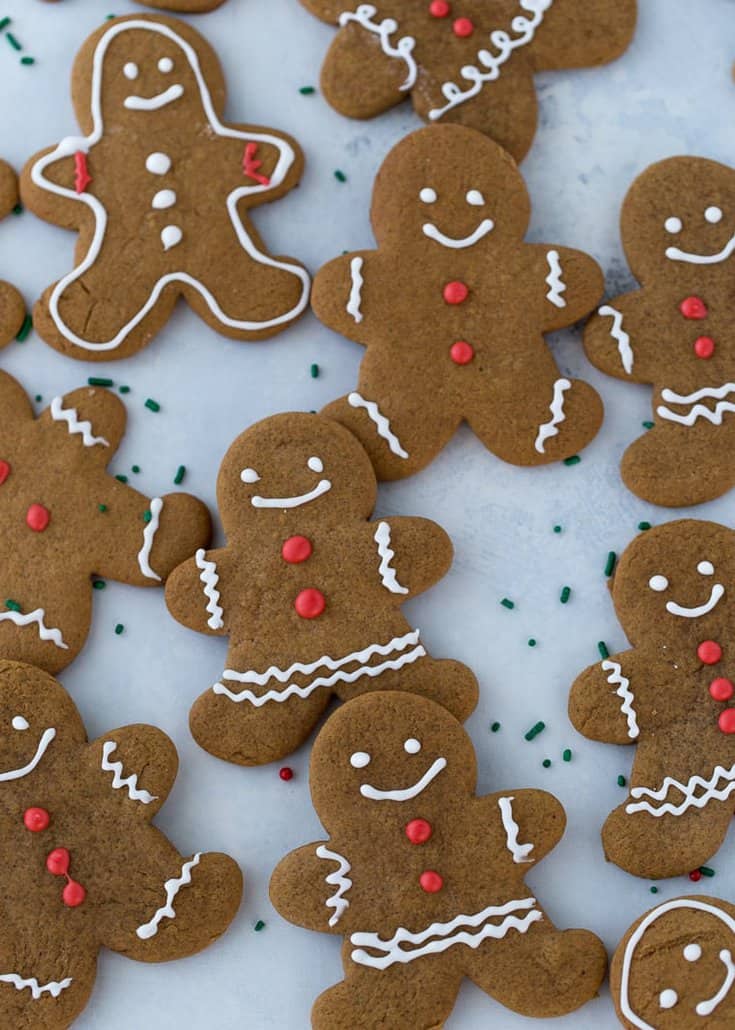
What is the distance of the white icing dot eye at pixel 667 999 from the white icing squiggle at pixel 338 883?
2.09 feet

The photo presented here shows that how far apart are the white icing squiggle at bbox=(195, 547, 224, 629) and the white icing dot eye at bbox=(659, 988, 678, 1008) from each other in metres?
1.15

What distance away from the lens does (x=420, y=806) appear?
2459mm

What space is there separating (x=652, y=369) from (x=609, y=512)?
12.9 inches

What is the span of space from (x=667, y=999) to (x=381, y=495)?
1.18m

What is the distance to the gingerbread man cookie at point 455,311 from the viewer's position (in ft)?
8.73

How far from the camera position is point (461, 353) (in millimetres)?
2654

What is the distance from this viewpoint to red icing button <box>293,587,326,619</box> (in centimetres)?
253

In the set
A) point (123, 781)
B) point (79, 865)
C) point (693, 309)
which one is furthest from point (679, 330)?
point (79, 865)

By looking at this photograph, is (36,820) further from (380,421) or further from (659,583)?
(659,583)

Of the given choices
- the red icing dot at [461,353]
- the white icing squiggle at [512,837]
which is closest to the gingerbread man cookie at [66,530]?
the red icing dot at [461,353]

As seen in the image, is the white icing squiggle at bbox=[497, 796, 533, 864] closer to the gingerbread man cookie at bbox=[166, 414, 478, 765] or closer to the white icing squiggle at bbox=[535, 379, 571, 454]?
the gingerbread man cookie at bbox=[166, 414, 478, 765]

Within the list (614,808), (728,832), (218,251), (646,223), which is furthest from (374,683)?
(646,223)

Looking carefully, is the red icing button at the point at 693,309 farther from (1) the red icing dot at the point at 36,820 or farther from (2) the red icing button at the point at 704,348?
(1) the red icing dot at the point at 36,820

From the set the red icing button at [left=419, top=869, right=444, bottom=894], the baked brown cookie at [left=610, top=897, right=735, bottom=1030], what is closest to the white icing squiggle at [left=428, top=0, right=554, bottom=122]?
the red icing button at [left=419, top=869, right=444, bottom=894]
